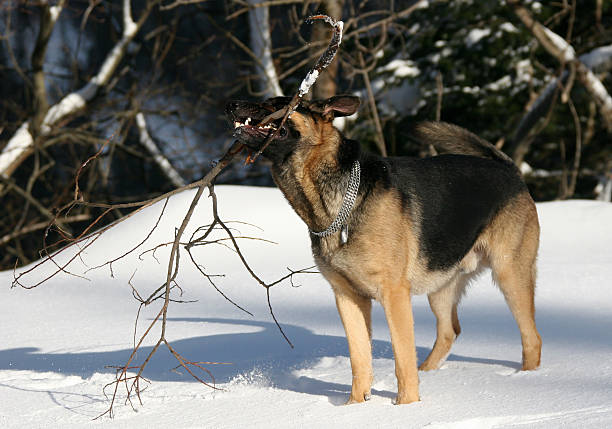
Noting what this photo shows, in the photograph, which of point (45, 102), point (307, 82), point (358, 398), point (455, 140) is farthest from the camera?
point (45, 102)

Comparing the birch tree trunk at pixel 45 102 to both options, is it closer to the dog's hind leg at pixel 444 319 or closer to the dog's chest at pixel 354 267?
the dog's hind leg at pixel 444 319

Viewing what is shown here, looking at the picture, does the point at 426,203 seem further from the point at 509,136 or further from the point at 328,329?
the point at 509,136

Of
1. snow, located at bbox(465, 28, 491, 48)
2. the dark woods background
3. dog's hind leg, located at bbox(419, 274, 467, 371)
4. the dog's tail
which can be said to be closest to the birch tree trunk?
the dark woods background

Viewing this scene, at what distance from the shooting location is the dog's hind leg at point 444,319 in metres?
4.04

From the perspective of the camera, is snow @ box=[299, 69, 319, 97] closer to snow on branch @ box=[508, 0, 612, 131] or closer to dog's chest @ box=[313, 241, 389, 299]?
dog's chest @ box=[313, 241, 389, 299]

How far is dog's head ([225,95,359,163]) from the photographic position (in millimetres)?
3000

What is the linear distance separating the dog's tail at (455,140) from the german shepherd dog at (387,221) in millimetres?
327

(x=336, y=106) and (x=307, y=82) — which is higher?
(x=307, y=82)

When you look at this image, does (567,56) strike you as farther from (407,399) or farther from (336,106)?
(407,399)

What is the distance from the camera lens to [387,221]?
3240mm

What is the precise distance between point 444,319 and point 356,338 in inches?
36.8

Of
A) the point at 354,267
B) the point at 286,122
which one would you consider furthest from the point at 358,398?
the point at 286,122

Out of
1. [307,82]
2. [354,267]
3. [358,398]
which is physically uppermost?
[307,82]

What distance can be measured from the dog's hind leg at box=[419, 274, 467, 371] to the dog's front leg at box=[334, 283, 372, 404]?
750mm
